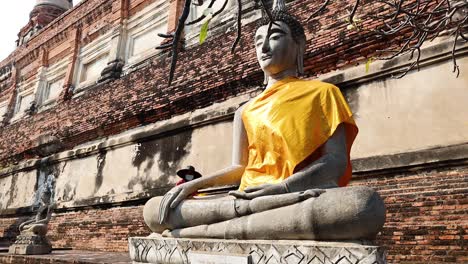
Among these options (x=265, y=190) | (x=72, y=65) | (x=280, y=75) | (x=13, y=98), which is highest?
(x=72, y=65)

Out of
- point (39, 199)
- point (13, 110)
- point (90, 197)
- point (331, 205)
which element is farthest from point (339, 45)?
point (13, 110)

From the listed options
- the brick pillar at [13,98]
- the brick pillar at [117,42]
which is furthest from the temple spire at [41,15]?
the brick pillar at [117,42]

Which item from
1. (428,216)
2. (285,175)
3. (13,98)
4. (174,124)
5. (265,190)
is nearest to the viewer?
(265,190)

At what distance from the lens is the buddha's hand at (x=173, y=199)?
9.05ft

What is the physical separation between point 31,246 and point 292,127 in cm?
491

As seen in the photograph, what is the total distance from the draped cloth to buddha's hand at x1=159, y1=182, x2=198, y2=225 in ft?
1.37

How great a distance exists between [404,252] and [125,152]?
531 cm

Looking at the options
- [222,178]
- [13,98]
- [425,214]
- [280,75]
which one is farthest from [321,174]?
[13,98]

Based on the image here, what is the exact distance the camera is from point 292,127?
8.74ft

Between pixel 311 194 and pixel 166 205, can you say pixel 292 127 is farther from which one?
pixel 166 205

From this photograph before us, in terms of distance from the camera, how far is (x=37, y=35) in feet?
43.2

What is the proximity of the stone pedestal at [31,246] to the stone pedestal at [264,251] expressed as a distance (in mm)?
3726

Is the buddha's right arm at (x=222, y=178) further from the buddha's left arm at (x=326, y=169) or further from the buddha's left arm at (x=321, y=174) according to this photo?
the buddha's left arm at (x=326, y=169)

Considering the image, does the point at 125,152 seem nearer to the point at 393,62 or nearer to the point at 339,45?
the point at 339,45
